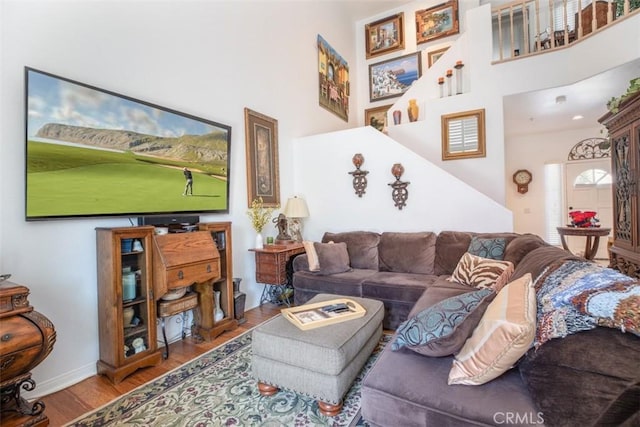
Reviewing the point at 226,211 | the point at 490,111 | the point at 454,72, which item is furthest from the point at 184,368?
the point at 454,72

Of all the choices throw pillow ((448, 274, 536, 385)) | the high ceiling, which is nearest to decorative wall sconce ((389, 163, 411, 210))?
the high ceiling

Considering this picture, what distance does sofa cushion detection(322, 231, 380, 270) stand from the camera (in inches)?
140

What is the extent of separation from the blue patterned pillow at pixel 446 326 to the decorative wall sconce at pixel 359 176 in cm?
267

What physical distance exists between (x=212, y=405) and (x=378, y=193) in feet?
9.79

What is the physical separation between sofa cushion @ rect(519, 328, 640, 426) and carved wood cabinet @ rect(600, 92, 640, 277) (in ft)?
6.39

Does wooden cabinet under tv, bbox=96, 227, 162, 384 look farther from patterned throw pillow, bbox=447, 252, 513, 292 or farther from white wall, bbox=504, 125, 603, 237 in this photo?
white wall, bbox=504, 125, 603, 237

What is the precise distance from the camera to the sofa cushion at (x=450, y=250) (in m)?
3.14

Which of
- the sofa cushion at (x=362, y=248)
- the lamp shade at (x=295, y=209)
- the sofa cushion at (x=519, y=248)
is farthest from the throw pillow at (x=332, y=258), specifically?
the sofa cushion at (x=519, y=248)

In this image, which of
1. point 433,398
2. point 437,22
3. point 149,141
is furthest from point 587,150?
point 149,141

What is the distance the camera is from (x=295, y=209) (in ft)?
12.8

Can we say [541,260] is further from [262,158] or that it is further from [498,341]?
[262,158]

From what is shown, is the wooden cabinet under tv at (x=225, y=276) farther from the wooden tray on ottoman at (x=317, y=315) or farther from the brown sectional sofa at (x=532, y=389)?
the brown sectional sofa at (x=532, y=389)

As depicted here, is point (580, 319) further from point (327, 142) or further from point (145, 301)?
point (327, 142)

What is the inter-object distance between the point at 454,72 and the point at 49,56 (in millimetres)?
4948
